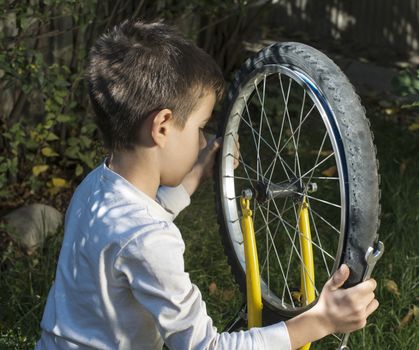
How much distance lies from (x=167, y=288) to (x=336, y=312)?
15.8 inches

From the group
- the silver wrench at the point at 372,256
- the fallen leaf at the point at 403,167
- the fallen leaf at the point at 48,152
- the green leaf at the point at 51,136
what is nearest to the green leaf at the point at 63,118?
the green leaf at the point at 51,136

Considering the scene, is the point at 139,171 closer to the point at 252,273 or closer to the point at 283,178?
the point at 252,273

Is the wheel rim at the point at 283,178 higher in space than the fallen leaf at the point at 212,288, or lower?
higher

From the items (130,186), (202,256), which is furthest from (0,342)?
(130,186)

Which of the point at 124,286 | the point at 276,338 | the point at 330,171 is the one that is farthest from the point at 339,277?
the point at 330,171

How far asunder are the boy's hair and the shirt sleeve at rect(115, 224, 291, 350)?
30cm

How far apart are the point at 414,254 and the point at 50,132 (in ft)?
5.85

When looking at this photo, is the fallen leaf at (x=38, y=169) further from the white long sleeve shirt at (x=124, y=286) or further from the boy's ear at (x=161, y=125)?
the boy's ear at (x=161, y=125)

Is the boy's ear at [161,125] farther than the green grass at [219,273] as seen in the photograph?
No

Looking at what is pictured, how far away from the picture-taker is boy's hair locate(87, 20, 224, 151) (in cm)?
221

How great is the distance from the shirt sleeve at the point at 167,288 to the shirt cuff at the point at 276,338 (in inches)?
5.0

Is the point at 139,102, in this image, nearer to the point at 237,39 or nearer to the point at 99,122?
the point at 99,122

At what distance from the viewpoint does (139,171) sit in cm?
224

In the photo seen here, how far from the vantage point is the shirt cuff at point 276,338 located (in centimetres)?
217
